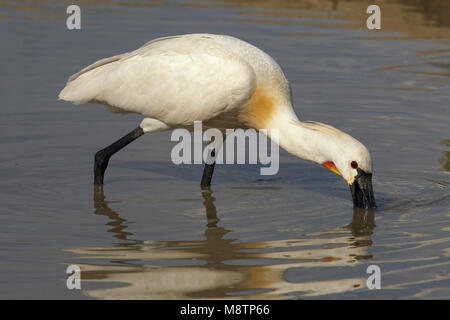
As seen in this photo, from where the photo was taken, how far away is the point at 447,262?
8.05m

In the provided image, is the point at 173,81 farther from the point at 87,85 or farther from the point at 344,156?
the point at 344,156

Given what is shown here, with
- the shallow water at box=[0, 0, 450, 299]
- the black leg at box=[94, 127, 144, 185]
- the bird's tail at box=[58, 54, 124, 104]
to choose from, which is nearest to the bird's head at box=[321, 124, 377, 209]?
the shallow water at box=[0, 0, 450, 299]

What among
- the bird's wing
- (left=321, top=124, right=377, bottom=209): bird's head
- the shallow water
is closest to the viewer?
the shallow water

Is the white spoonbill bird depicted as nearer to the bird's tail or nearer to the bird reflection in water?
the bird's tail

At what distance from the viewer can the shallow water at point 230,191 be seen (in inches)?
301

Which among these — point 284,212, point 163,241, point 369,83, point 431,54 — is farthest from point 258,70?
point 431,54

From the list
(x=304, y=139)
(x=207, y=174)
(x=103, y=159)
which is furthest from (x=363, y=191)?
(x=103, y=159)

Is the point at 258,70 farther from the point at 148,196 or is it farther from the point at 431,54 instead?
the point at 431,54

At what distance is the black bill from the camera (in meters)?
9.16

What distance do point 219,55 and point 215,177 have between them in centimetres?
178

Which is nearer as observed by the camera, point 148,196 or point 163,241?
point 163,241

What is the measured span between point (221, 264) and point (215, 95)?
2.00 m

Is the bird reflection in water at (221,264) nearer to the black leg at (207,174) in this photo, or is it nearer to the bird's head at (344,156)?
the bird's head at (344,156)
